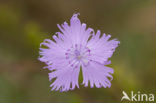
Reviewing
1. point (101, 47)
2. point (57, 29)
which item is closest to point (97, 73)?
point (101, 47)

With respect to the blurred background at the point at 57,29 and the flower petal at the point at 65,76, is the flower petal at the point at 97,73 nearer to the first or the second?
the flower petal at the point at 65,76

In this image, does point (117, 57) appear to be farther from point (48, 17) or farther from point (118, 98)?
point (48, 17)

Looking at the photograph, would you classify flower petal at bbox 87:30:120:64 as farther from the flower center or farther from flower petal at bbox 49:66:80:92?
flower petal at bbox 49:66:80:92

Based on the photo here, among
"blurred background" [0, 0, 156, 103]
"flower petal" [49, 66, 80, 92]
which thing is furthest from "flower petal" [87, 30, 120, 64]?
"blurred background" [0, 0, 156, 103]

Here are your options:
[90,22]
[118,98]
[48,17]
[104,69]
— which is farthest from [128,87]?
[48,17]

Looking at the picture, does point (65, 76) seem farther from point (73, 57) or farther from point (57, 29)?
point (57, 29)

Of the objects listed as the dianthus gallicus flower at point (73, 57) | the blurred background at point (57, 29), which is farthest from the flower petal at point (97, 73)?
the blurred background at point (57, 29)

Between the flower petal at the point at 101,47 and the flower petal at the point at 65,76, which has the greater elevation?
the flower petal at the point at 101,47

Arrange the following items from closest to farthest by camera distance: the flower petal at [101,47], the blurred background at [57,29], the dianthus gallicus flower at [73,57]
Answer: the flower petal at [101,47] < the dianthus gallicus flower at [73,57] < the blurred background at [57,29]
